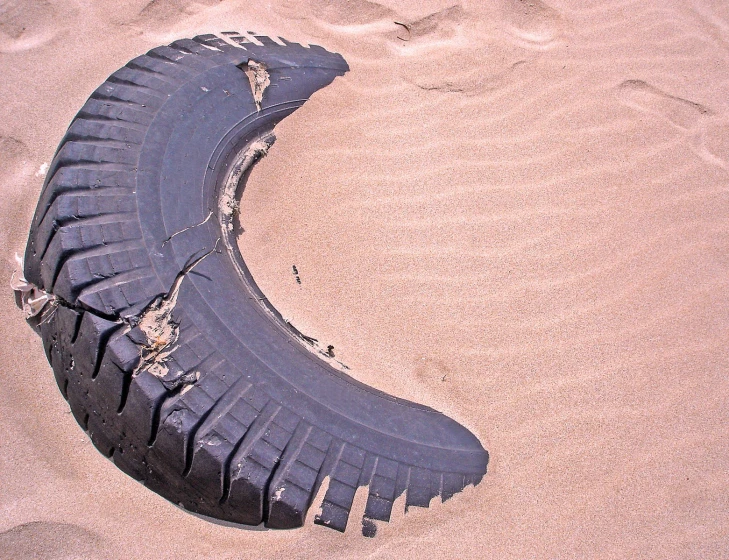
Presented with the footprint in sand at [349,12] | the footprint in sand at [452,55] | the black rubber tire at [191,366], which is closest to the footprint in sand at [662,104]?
the footprint in sand at [452,55]

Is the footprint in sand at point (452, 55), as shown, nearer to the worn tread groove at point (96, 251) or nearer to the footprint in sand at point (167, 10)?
the footprint in sand at point (167, 10)

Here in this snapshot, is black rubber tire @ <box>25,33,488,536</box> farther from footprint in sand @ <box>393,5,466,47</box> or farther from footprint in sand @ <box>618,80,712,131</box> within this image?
footprint in sand @ <box>618,80,712,131</box>

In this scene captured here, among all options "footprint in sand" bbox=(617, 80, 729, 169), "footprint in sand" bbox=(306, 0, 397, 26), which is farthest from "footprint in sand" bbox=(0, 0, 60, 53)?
"footprint in sand" bbox=(617, 80, 729, 169)

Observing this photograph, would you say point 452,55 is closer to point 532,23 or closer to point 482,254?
point 532,23

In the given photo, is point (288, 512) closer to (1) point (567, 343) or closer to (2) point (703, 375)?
(1) point (567, 343)

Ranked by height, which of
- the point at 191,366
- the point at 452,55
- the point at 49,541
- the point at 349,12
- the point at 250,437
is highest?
the point at 349,12

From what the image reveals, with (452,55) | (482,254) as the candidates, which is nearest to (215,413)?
(482,254)
